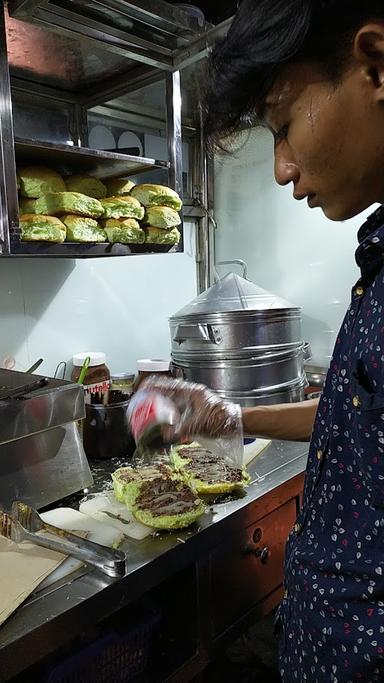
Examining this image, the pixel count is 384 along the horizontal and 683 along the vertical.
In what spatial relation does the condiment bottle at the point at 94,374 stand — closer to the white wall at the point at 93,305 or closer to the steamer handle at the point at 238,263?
the white wall at the point at 93,305

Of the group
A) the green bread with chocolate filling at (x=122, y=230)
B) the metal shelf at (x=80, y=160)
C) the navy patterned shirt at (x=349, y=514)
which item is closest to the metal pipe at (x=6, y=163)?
the metal shelf at (x=80, y=160)

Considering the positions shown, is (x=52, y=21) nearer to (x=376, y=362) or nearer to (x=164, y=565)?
(x=376, y=362)

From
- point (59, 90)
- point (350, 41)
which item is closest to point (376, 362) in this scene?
point (350, 41)

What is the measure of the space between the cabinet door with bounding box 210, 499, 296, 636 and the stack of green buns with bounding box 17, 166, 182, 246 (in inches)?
33.8

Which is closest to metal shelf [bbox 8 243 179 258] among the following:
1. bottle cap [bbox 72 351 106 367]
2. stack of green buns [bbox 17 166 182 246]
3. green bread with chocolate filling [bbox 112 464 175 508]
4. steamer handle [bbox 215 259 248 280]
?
stack of green buns [bbox 17 166 182 246]

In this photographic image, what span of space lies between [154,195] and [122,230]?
6.7 inches

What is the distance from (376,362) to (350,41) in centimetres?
39

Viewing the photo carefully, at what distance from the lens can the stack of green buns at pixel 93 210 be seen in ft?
4.34

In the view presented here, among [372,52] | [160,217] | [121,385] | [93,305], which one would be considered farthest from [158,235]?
[372,52]

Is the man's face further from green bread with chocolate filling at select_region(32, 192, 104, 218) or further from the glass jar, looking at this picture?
the glass jar

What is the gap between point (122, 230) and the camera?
4.78ft

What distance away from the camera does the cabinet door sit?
3.98 ft

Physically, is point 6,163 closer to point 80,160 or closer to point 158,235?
point 80,160

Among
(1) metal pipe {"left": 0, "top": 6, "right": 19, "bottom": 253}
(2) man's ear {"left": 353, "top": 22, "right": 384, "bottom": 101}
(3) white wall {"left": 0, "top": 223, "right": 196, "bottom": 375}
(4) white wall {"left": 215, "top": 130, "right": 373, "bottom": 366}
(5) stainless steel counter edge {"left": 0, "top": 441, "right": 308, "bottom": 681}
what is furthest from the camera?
(4) white wall {"left": 215, "top": 130, "right": 373, "bottom": 366}
